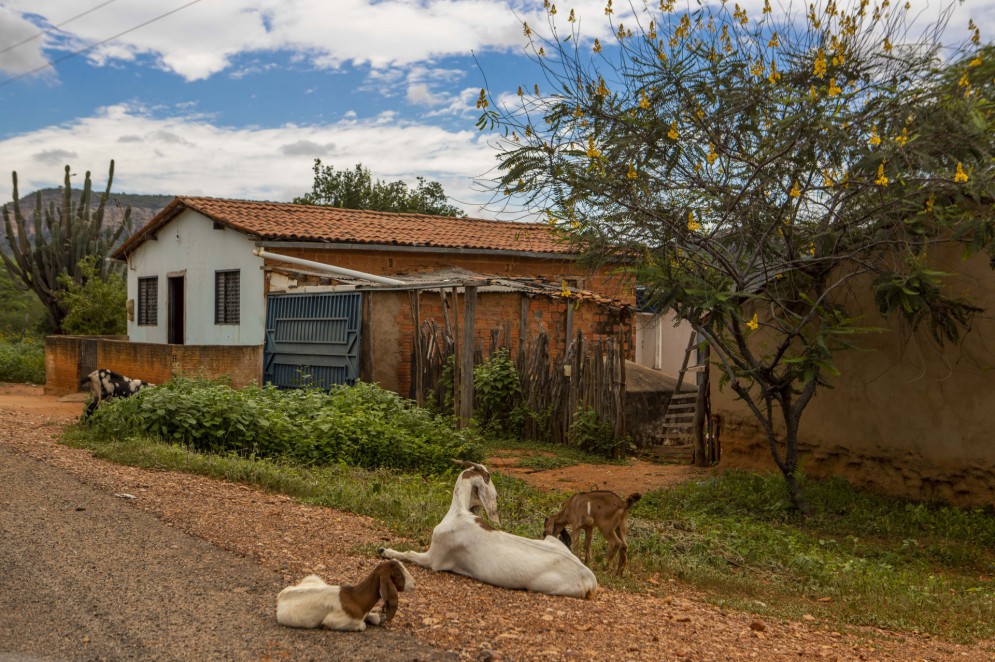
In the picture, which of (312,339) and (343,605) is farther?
(312,339)

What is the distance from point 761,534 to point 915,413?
2.34 meters

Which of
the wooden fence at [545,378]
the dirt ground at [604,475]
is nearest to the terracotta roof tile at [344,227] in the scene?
the wooden fence at [545,378]

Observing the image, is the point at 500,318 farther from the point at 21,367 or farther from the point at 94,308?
the point at 94,308

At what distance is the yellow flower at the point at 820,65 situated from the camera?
8.30 meters

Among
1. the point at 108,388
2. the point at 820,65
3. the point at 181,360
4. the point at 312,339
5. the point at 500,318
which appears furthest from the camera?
the point at 500,318

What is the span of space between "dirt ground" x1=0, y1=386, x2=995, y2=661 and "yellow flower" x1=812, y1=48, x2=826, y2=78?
463 centimetres

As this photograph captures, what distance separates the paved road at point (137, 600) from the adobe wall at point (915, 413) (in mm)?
6365

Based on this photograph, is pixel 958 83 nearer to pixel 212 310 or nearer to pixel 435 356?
pixel 435 356

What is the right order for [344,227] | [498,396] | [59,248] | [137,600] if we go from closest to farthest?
[137,600]
[498,396]
[344,227]
[59,248]

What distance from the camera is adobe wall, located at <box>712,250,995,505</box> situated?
8891 millimetres

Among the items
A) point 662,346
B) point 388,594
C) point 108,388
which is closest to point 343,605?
point 388,594

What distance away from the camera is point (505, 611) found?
4707 mm

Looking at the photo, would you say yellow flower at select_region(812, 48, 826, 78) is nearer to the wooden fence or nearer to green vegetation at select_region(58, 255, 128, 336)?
the wooden fence

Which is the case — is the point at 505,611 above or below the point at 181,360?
below
